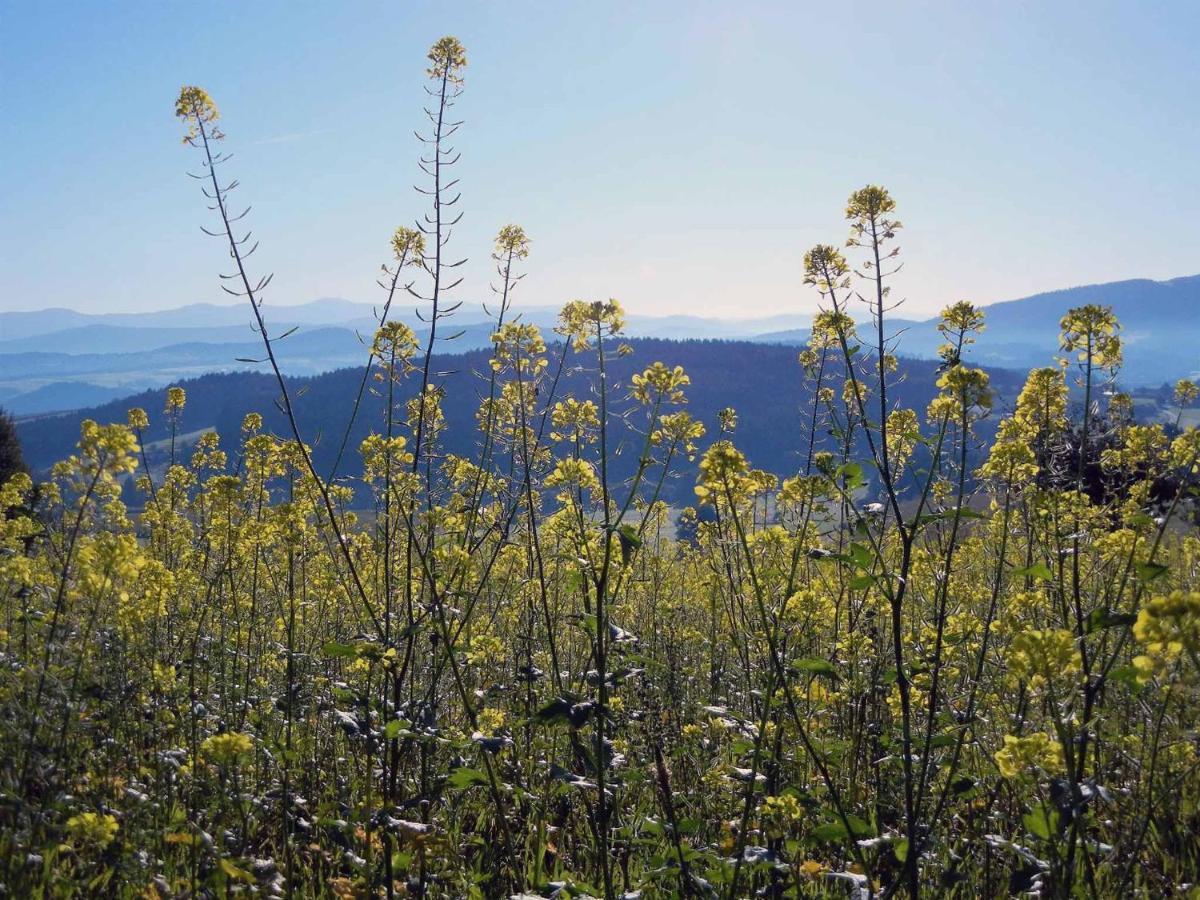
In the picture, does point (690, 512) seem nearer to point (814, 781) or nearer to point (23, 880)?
point (814, 781)

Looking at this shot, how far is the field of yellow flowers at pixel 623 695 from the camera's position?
252 centimetres

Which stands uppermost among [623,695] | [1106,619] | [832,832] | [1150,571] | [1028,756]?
[1150,571]

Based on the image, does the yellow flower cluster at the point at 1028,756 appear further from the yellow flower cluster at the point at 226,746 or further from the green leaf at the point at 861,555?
the yellow flower cluster at the point at 226,746

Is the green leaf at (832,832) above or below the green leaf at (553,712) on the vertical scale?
below

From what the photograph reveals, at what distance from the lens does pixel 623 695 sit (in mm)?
5848

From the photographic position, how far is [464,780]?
245cm

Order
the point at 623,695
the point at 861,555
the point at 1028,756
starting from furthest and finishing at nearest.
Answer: the point at 623,695 → the point at 861,555 → the point at 1028,756

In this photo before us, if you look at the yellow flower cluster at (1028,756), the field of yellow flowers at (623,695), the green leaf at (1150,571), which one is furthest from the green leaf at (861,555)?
the green leaf at (1150,571)

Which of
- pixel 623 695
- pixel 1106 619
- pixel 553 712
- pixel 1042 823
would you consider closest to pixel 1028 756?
pixel 1042 823

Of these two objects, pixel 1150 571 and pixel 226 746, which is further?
pixel 226 746

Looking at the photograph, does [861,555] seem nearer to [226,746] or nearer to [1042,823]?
[1042,823]

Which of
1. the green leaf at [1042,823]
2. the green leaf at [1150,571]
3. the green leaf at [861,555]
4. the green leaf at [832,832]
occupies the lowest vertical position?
the green leaf at [832,832]

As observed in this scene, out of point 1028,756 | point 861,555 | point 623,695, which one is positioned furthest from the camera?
point 623,695

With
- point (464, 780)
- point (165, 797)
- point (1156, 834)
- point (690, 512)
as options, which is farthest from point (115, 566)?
point (690, 512)
